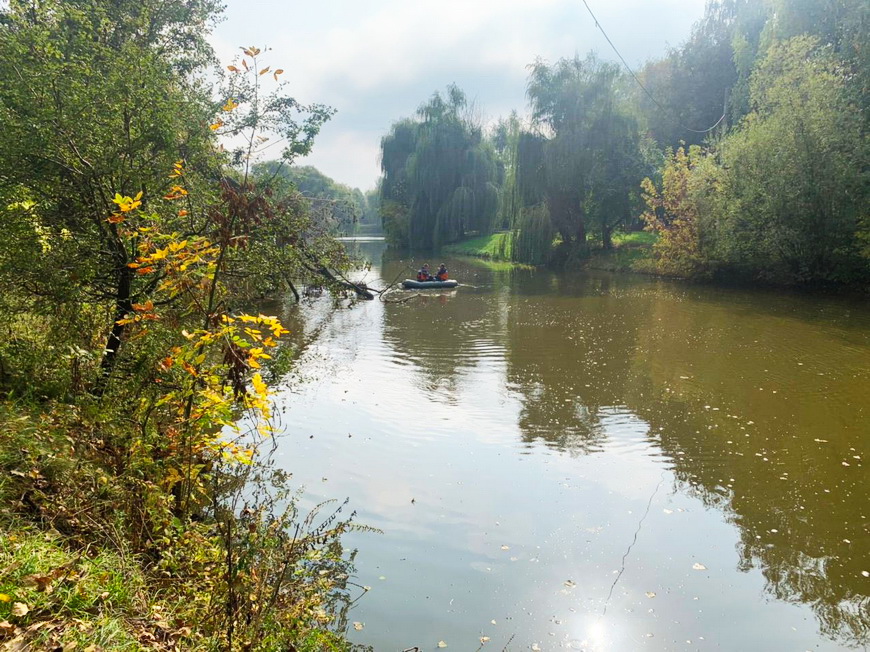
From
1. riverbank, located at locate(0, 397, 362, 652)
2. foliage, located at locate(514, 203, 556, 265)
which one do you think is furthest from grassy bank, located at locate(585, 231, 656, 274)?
riverbank, located at locate(0, 397, 362, 652)

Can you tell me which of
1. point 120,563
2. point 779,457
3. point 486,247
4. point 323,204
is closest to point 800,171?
point 323,204

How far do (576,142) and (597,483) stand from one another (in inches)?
971

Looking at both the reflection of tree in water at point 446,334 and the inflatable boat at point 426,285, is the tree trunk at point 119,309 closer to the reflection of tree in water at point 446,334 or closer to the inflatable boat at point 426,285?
the reflection of tree in water at point 446,334

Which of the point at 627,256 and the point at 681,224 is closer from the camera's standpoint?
the point at 681,224

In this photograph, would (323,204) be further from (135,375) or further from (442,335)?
(135,375)

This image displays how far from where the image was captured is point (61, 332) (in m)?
6.30

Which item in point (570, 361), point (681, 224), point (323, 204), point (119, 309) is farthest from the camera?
point (681, 224)

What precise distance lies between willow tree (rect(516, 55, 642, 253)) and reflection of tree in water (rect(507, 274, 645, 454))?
9.58 meters

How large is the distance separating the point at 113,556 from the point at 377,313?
45.7 feet

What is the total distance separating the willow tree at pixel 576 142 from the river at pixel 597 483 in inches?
660

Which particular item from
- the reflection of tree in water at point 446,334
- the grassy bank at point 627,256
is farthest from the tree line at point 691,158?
the reflection of tree in water at point 446,334

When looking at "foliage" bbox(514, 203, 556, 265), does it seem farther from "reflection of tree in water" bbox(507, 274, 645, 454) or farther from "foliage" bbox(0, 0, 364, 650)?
"foliage" bbox(0, 0, 364, 650)

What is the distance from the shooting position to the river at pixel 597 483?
4203 millimetres

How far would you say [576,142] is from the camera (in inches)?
1107
